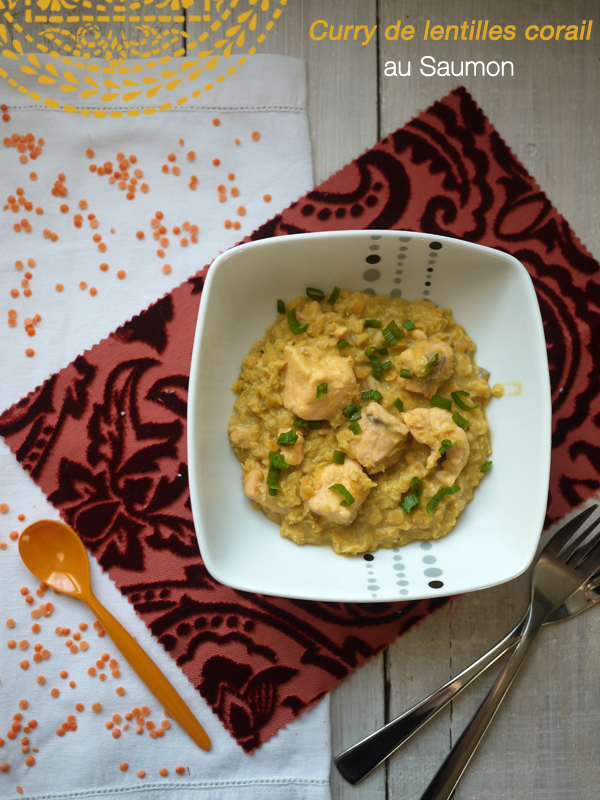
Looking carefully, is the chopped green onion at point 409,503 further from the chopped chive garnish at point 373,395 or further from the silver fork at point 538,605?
the silver fork at point 538,605

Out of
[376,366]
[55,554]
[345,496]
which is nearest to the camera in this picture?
[345,496]

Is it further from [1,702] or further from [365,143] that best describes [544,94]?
[1,702]

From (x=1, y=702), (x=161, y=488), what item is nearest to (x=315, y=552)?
(x=161, y=488)

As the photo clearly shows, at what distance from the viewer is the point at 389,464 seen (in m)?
2.34

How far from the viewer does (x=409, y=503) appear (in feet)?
7.41

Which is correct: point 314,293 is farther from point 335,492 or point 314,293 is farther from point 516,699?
point 516,699

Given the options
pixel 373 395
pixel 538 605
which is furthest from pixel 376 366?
pixel 538 605

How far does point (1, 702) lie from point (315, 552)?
168 centimetres

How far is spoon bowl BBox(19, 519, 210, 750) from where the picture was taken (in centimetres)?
262

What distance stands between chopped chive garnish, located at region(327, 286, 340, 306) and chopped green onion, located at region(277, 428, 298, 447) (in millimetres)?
597

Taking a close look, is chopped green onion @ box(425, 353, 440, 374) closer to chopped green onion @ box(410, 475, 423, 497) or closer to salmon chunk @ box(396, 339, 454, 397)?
salmon chunk @ box(396, 339, 454, 397)

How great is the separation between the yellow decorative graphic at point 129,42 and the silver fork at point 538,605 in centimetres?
275

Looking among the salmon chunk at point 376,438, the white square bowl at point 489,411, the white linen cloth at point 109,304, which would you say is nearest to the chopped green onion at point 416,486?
the salmon chunk at point 376,438

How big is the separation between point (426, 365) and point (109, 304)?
60.7 inches
